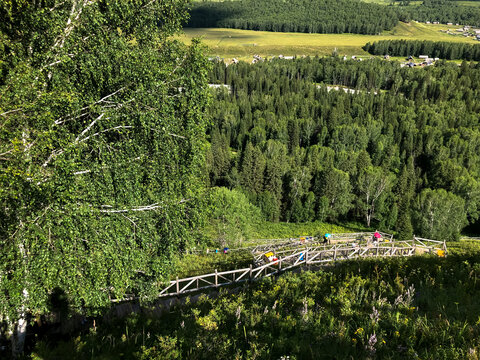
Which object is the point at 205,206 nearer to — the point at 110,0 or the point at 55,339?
the point at 55,339

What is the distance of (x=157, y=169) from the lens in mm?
9750

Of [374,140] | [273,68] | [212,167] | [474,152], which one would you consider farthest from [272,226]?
[273,68]

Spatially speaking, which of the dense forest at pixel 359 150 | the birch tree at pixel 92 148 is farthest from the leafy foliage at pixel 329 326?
the dense forest at pixel 359 150

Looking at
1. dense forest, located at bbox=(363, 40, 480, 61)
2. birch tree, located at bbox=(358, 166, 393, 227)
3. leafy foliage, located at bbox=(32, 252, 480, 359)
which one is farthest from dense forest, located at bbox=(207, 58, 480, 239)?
dense forest, located at bbox=(363, 40, 480, 61)

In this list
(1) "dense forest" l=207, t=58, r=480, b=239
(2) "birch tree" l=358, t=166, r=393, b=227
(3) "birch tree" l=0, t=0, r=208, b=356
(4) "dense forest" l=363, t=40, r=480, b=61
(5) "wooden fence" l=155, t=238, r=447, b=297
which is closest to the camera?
(3) "birch tree" l=0, t=0, r=208, b=356

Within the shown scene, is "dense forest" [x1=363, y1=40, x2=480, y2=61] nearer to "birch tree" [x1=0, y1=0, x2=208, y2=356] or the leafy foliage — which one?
the leafy foliage

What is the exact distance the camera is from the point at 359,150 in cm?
8194

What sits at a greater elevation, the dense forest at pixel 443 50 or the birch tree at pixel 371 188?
the dense forest at pixel 443 50

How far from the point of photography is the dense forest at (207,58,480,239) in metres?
61.5

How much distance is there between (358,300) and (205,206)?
6.22 metres

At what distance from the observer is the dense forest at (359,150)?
2421 inches

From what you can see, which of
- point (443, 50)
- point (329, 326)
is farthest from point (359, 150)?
point (443, 50)

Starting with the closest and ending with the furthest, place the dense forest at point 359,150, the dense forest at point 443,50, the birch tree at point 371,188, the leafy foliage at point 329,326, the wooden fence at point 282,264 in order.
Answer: the leafy foliage at point 329,326, the wooden fence at point 282,264, the dense forest at point 359,150, the birch tree at point 371,188, the dense forest at point 443,50

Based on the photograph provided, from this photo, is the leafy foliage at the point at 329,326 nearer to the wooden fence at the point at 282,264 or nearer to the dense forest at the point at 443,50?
the wooden fence at the point at 282,264
